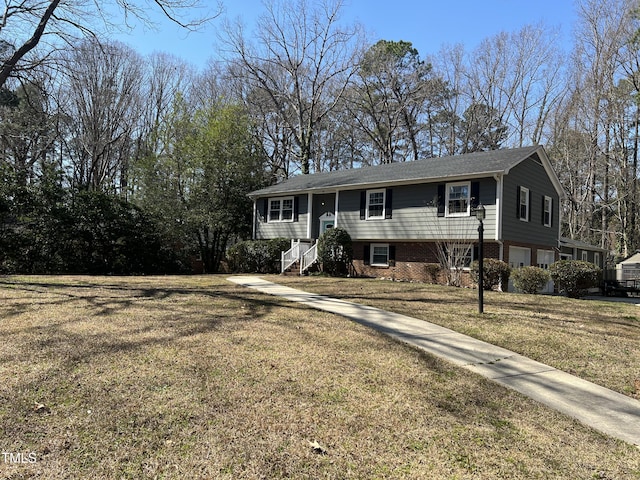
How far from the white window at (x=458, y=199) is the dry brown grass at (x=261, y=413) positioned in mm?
11087

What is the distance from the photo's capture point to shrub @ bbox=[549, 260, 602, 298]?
45.6 ft

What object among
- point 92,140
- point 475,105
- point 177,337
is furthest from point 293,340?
point 475,105

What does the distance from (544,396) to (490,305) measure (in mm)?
6016

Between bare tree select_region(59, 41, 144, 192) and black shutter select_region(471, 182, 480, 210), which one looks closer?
black shutter select_region(471, 182, 480, 210)

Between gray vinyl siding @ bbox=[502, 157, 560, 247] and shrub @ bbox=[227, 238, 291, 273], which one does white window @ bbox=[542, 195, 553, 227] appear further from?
shrub @ bbox=[227, 238, 291, 273]

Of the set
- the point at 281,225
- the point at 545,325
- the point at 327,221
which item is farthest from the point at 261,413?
the point at 281,225

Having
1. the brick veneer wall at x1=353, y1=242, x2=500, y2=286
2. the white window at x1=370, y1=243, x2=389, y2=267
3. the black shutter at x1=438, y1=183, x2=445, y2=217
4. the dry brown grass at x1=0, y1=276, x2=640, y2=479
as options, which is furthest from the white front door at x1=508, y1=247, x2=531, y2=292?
the dry brown grass at x1=0, y1=276, x2=640, y2=479

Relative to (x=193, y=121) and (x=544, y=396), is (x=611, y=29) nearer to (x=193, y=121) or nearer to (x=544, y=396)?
(x=193, y=121)

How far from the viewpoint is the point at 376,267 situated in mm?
18578

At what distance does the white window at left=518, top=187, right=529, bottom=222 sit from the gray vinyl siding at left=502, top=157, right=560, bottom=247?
0.53 feet

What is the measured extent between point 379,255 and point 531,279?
6826mm

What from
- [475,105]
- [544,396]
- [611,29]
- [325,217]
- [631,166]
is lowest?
[544,396]

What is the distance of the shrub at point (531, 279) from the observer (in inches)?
520

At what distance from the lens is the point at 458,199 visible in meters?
16.0
